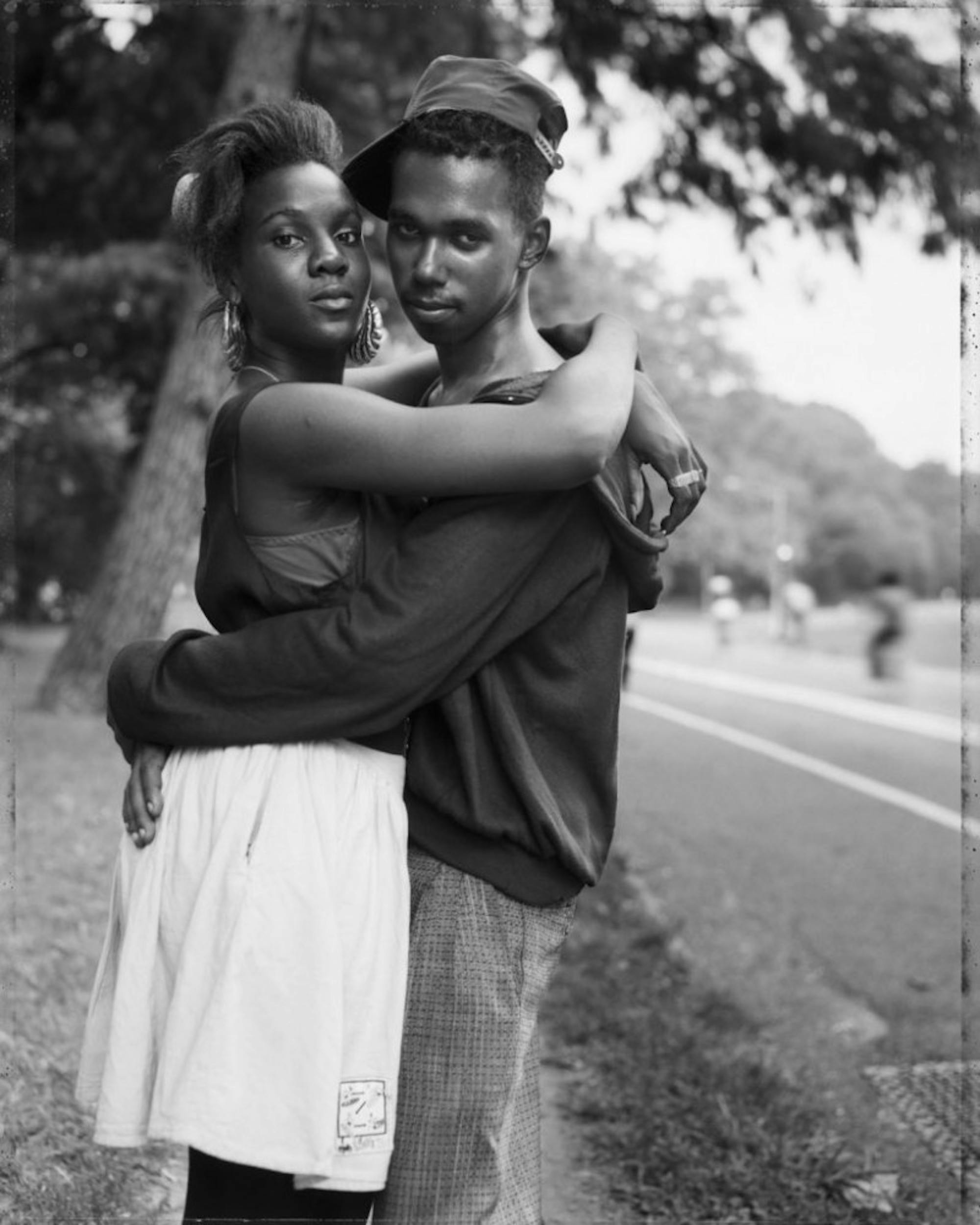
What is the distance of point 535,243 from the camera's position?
2338mm

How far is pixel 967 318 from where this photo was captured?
3781mm

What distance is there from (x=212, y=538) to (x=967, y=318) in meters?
2.25

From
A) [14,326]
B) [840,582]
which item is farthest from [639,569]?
[840,582]

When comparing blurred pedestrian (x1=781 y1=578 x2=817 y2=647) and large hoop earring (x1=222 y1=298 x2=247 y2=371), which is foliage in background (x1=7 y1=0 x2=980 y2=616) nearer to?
large hoop earring (x1=222 y1=298 x2=247 y2=371)

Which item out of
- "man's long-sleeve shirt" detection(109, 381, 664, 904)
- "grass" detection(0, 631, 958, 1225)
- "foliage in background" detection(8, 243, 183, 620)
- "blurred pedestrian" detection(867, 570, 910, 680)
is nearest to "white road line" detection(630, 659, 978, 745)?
"blurred pedestrian" detection(867, 570, 910, 680)

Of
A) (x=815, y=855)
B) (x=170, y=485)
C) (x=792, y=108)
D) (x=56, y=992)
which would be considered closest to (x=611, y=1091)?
(x=56, y=992)

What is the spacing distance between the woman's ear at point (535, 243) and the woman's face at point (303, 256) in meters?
0.25

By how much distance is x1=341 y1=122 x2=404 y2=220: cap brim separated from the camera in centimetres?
226

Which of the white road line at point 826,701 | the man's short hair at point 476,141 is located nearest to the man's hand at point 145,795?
the man's short hair at point 476,141

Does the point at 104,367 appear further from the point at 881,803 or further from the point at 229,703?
the point at 229,703

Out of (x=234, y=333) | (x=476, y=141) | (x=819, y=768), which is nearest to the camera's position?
(x=476, y=141)

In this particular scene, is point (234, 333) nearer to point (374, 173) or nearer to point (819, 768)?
point (374, 173)

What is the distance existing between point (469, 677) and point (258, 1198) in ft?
2.55

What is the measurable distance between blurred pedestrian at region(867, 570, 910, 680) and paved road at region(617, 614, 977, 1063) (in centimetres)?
94
